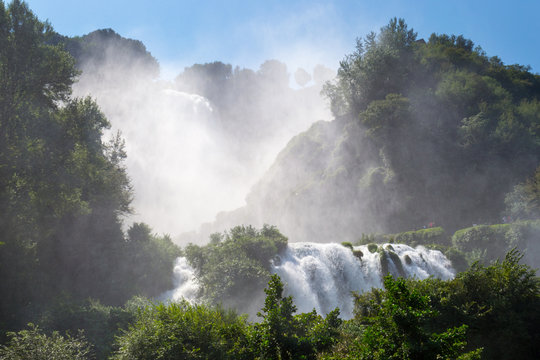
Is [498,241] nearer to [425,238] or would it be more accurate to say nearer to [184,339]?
[425,238]

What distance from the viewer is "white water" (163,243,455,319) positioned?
66.0 ft

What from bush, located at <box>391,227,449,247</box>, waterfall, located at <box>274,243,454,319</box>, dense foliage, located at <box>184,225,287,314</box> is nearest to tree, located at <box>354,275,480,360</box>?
dense foliage, located at <box>184,225,287,314</box>

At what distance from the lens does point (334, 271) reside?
21.5m

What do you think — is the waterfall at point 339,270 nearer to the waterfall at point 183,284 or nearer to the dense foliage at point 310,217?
the dense foliage at point 310,217

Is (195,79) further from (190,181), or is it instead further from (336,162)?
(336,162)

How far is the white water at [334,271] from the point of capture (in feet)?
66.0

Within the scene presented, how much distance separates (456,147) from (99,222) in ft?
128

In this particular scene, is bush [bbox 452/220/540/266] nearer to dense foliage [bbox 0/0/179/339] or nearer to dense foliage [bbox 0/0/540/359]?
dense foliage [bbox 0/0/540/359]

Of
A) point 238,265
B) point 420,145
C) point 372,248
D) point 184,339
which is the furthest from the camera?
point 420,145

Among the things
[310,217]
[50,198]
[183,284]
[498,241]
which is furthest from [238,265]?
[310,217]

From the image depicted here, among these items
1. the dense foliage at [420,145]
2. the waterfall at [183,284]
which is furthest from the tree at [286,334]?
the dense foliage at [420,145]

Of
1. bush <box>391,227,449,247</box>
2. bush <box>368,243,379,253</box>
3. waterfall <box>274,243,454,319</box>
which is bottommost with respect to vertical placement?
waterfall <box>274,243,454,319</box>

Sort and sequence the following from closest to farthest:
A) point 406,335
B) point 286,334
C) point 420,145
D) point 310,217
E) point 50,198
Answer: point 406,335 → point 286,334 → point 50,198 → point 420,145 → point 310,217

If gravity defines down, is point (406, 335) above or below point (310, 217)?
below
